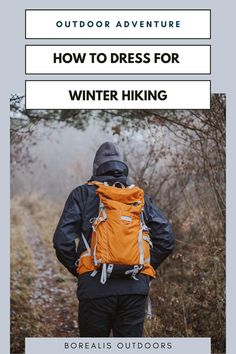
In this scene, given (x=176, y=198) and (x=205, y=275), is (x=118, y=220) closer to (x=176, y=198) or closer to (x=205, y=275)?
(x=205, y=275)

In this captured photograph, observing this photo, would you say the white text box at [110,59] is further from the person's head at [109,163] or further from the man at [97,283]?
the man at [97,283]

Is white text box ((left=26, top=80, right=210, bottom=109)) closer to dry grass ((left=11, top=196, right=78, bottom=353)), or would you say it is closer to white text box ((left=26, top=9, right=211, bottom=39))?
white text box ((left=26, top=9, right=211, bottom=39))

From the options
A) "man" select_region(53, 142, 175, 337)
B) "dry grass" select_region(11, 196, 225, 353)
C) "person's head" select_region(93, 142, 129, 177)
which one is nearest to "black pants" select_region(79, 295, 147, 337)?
"man" select_region(53, 142, 175, 337)

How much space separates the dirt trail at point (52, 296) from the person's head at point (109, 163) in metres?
3.68

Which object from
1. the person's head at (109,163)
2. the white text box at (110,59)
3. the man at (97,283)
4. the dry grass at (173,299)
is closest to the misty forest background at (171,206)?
the dry grass at (173,299)

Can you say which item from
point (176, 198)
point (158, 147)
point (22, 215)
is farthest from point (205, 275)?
point (22, 215)

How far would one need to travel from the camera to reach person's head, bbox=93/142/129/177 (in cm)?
431

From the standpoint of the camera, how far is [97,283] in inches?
157

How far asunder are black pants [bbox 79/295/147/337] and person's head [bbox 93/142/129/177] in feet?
3.76

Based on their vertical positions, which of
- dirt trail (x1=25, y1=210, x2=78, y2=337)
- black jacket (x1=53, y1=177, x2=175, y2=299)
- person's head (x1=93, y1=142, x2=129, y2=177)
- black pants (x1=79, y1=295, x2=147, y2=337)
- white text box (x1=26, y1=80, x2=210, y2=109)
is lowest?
dirt trail (x1=25, y1=210, x2=78, y2=337)

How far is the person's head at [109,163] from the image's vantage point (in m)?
4.31

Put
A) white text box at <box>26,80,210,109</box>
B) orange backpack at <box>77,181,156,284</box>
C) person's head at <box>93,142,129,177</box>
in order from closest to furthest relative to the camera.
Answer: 1. orange backpack at <box>77,181,156,284</box>
2. person's head at <box>93,142,129,177</box>
3. white text box at <box>26,80,210,109</box>

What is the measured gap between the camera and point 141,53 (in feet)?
17.8

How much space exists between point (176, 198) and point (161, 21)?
3.39 m
